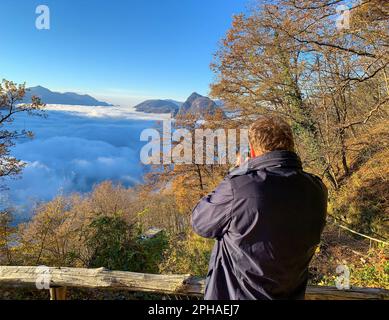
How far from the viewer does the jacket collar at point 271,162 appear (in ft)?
5.55

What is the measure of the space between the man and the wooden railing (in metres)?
0.90

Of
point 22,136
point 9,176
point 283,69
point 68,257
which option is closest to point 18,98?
point 22,136

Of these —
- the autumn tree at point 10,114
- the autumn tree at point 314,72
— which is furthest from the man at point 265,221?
the autumn tree at point 10,114

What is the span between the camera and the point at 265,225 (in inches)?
62.7

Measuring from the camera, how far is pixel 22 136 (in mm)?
12867

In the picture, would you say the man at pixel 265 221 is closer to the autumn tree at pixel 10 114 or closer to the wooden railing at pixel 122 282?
the wooden railing at pixel 122 282

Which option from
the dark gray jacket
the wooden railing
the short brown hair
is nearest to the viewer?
the dark gray jacket

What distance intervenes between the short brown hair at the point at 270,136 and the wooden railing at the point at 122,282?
4.51 ft

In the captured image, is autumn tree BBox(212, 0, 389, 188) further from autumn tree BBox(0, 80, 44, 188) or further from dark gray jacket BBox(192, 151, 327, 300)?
autumn tree BBox(0, 80, 44, 188)

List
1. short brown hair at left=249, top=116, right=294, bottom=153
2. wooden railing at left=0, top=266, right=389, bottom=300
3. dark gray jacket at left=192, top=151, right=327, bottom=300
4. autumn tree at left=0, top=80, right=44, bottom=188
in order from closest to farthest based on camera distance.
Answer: dark gray jacket at left=192, top=151, right=327, bottom=300
short brown hair at left=249, top=116, right=294, bottom=153
wooden railing at left=0, top=266, right=389, bottom=300
autumn tree at left=0, top=80, right=44, bottom=188

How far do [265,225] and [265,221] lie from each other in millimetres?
21

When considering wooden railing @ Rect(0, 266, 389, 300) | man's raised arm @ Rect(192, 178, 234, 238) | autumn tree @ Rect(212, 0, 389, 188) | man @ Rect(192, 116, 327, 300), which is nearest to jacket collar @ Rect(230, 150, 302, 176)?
man @ Rect(192, 116, 327, 300)

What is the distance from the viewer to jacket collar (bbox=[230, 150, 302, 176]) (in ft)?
5.55
